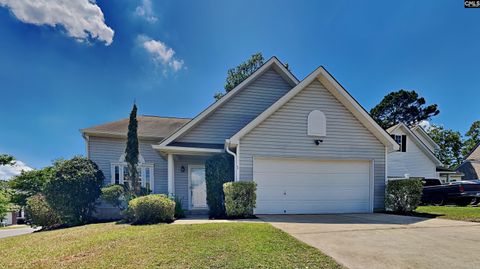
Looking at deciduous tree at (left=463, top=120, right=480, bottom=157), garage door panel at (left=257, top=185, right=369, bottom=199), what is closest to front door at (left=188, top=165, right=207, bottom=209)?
garage door panel at (left=257, top=185, right=369, bottom=199)

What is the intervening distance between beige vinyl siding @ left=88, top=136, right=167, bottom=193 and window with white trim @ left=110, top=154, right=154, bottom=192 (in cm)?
16

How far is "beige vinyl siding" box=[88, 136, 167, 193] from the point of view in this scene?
1268 centimetres

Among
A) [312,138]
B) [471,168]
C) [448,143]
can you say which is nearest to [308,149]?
[312,138]

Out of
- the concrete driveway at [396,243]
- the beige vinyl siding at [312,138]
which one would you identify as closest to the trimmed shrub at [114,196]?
the beige vinyl siding at [312,138]

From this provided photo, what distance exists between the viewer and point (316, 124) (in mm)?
10219

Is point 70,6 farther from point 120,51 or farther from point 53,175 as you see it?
point 53,175

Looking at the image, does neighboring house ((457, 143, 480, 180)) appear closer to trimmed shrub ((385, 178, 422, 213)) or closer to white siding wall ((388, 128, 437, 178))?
white siding wall ((388, 128, 437, 178))

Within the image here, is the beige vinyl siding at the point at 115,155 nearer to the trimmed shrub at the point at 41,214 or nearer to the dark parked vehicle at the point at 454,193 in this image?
the trimmed shrub at the point at 41,214

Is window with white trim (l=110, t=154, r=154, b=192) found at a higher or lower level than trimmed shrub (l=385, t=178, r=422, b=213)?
higher

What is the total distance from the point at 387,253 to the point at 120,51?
1353 centimetres

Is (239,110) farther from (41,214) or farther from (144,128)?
(41,214)

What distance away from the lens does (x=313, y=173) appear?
1022 centimetres

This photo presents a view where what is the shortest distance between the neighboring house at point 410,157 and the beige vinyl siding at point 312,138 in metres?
11.1

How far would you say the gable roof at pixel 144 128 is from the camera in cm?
1268
